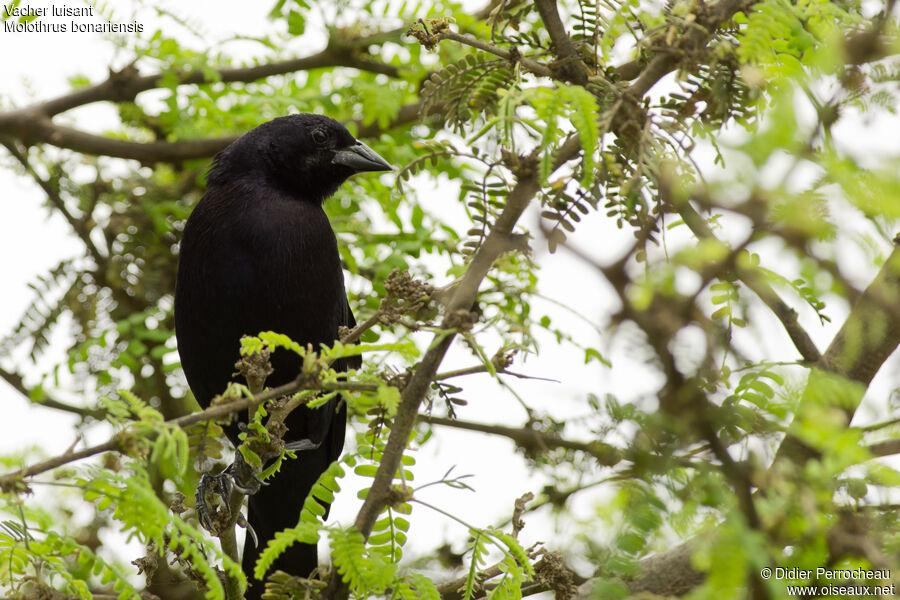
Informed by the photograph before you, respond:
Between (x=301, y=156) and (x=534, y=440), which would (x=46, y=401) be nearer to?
(x=301, y=156)

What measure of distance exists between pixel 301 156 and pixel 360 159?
10.3 inches

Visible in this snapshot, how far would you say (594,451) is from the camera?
217 centimetres

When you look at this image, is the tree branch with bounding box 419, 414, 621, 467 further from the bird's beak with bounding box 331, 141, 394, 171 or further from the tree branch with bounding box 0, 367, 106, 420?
the tree branch with bounding box 0, 367, 106, 420

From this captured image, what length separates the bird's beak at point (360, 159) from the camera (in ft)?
12.2

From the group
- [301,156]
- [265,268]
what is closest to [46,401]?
[265,268]

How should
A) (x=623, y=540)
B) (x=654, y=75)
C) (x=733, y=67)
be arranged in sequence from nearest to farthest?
(x=623, y=540)
(x=654, y=75)
(x=733, y=67)

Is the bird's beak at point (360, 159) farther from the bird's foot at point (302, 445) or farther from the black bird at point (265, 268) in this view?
the bird's foot at point (302, 445)

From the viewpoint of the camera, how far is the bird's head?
374cm

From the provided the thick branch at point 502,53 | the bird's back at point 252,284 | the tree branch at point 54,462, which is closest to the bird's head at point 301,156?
the bird's back at point 252,284

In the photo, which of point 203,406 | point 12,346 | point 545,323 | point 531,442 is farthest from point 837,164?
point 12,346

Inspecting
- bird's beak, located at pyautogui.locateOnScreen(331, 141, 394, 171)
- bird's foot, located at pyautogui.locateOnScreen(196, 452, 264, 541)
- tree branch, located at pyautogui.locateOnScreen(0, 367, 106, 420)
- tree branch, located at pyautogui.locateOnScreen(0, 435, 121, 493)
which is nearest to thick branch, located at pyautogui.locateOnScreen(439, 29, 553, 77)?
tree branch, located at pyautogui.locateOnScreen(0, 435, 121, 493)

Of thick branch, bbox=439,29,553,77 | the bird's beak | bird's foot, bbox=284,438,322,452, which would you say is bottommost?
bird's foot, bbox=284,438,322,452

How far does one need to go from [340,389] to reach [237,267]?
5.66ft

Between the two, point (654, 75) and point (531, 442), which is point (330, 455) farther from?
point (654, 75)
